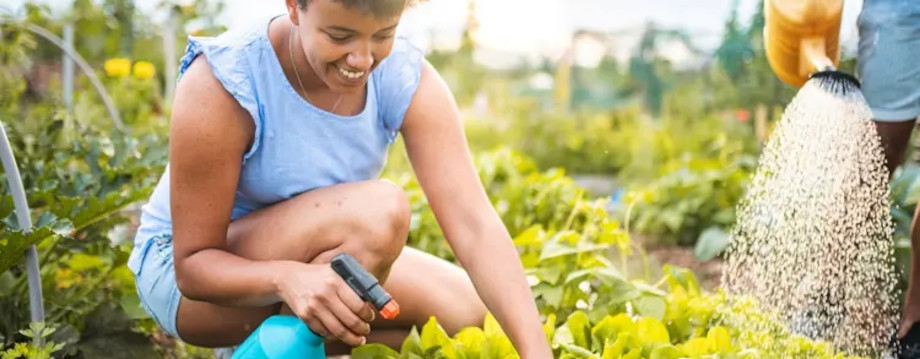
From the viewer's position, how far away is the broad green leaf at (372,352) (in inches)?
75.7

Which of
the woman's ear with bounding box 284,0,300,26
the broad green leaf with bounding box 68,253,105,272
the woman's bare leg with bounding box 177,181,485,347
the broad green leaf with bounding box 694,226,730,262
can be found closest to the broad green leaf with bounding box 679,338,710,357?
the woman's bare leg with bounding box 177,181,485,347

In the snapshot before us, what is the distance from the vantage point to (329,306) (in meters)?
1.56

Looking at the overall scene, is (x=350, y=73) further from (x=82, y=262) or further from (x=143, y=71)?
(x=143, y=71)

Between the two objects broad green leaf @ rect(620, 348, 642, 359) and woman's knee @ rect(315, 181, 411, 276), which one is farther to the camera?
broad green leaf @ rect(620, 348, 642, 359)

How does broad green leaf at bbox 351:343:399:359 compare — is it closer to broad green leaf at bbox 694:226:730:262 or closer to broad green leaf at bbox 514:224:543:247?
broad green leaf at bbox 514:224:543:247

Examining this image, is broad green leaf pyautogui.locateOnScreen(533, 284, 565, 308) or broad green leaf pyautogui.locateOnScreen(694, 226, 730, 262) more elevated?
broad green leaf pyautogui.locateOnScreen(533, 284, 565, 308)

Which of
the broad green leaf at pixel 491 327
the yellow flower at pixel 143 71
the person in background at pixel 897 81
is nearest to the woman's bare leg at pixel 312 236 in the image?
the broad green leaf at pixel 491 327

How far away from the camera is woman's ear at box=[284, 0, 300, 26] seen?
166cm

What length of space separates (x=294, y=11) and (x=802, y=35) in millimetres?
1171

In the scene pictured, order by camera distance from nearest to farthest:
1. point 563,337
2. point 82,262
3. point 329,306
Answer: point 329,306 → point 563,337 → point 82,262

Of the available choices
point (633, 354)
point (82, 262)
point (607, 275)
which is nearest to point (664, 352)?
point (633, 354)

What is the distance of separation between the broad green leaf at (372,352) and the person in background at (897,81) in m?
1.20

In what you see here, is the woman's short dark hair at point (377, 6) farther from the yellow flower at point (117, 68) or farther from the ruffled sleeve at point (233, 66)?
the yellow flower at point (117, 68)

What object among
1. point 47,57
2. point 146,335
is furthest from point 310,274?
point 47,57
